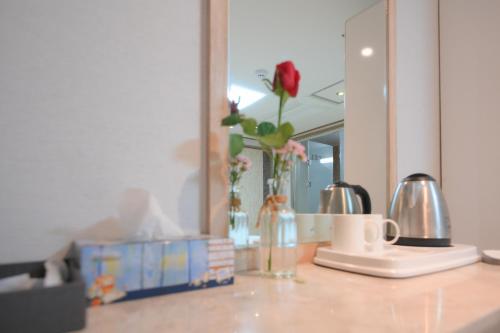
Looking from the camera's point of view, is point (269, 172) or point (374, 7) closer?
point (269, 172)

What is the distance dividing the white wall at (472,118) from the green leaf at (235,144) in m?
1.18

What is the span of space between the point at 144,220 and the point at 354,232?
522 millimetres

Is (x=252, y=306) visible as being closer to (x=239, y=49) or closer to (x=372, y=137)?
(x=239, y=49)

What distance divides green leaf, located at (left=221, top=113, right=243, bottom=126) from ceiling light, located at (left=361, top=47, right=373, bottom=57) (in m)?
0.76

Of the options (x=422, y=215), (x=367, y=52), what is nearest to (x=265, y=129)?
(x=422, y=215)

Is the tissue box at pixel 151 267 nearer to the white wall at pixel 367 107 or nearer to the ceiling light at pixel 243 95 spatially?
the ceiling light at pixel 243 95

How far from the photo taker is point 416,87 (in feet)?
4.57

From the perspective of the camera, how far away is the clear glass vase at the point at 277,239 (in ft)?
2.27

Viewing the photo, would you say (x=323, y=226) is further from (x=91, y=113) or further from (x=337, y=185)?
(x=91, y=113)

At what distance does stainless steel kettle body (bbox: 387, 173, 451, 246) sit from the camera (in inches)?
37.5

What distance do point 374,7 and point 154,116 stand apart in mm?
1065

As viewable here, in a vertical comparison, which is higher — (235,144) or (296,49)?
(296,49)

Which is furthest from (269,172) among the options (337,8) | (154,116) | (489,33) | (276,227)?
(489,33)

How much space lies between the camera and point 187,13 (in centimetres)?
73
